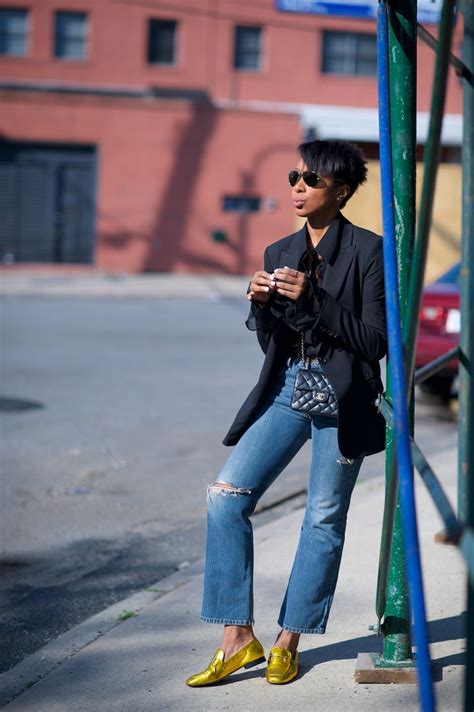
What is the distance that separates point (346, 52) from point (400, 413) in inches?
1294

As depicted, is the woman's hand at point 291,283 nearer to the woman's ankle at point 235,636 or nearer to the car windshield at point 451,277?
the woman's ankle at point 235,636

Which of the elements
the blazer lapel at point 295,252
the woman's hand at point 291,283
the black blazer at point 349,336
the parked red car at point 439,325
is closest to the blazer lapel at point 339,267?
the black blazer at point 349,336

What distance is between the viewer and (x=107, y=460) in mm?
7641

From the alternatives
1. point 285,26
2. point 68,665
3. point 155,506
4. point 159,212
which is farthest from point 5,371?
point 285,26

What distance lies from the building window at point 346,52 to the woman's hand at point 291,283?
103 ft

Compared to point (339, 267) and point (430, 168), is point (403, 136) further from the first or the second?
point (430, 168)

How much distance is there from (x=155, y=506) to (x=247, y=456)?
3.14 metres

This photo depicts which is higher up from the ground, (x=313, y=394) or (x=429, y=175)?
(x=429, y=175)

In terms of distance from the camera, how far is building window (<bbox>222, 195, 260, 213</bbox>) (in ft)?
96.5

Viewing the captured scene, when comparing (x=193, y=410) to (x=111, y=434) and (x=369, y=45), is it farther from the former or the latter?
(x=369, y=45)

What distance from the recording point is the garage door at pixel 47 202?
28.7 m

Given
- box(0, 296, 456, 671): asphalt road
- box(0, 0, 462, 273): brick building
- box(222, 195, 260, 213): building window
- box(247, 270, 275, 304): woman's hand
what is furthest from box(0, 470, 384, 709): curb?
box(222, 195, 260, 213): building window

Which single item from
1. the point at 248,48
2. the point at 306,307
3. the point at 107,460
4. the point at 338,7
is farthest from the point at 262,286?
the point at 248,48

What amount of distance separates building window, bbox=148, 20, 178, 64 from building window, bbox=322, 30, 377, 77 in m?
4.74
